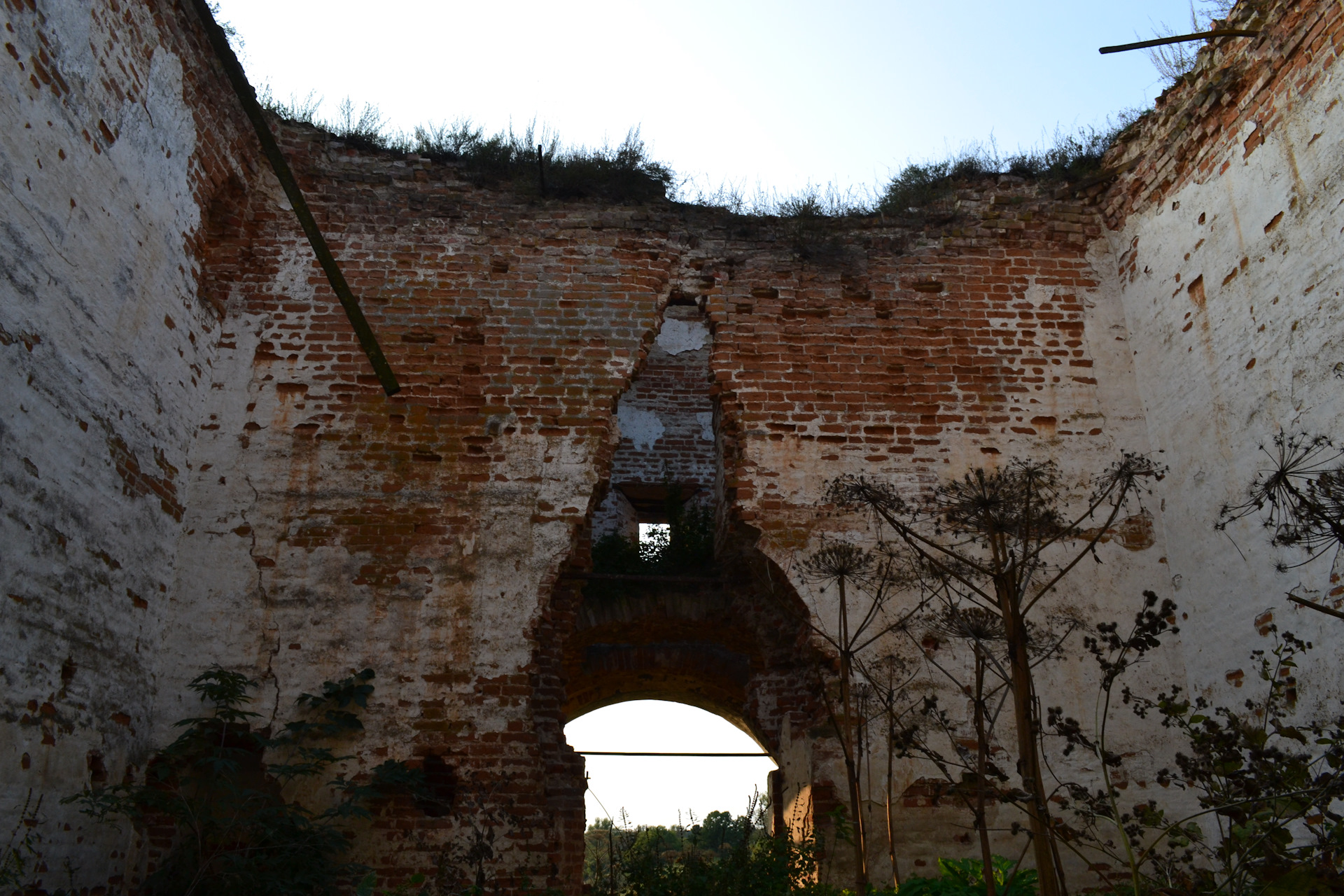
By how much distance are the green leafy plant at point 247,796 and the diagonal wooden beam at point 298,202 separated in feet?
6.61

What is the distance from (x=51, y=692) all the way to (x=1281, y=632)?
6552 mm

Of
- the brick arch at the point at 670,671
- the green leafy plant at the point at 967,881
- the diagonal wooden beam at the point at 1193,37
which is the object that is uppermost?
the diagonal wooden beam at the point at 1193,37

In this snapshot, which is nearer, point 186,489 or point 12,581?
point 12,581

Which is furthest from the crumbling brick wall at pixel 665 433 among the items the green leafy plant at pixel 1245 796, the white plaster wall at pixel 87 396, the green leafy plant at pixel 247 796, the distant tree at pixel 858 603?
the green leafy plant at pixel 1245 796

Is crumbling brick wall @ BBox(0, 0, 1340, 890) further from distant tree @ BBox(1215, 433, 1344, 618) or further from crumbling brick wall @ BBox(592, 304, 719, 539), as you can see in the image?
crumbling brick wall @ BBox(592, 304, 719, 539)

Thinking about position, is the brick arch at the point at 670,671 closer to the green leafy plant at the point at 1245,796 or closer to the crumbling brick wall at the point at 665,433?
the crumbling brick wall at the point at 665,433

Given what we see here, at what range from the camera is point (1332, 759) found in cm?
317

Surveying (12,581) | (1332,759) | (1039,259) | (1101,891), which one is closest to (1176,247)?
(1039,259)

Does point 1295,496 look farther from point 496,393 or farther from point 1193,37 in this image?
point 496,393

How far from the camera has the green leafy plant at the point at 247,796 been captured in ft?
17.1

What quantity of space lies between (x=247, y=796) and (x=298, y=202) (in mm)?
3709

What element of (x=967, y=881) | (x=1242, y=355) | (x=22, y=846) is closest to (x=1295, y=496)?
(x=1242, y=355)

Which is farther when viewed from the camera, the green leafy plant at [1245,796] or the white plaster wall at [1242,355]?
the white plaster wall at [1242,355]

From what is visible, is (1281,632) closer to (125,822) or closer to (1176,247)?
(1176,247)
